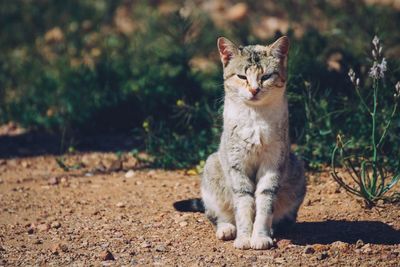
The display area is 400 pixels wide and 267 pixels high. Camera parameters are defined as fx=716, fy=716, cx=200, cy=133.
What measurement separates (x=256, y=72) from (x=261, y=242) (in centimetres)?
125

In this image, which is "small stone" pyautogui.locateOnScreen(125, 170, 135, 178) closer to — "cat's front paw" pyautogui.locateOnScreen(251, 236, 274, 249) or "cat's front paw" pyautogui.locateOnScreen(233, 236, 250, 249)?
"cat's front paw" pyautogui.locateOnScreen(233, 236, 250, 249)

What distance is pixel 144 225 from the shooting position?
591cm

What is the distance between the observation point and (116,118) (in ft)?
29.1

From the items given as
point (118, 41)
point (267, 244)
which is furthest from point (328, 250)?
point (118, 41)

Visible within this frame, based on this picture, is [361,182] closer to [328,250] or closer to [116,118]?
[328,250]

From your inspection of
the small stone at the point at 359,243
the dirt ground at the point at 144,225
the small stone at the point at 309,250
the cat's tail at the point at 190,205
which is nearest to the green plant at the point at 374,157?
the dirt ground at the point at 144,225

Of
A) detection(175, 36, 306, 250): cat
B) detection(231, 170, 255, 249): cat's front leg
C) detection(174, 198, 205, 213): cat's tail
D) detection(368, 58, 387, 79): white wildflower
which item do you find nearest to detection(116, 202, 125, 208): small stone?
detection(174, 198, 205, 213): cat's tail

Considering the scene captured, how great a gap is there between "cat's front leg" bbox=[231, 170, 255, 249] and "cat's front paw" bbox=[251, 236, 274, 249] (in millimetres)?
118

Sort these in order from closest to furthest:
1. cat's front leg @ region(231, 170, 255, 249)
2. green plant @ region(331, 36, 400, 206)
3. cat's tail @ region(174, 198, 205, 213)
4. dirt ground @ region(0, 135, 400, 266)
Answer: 1. dirt ground @ region(0, 135, 400, 266)
2. cat's front leg @ region(231, 170, 255, 249)
3. green plant @ region(331, 36, 400, 206)
4. cat's tail @ region(174, 198, 205, 213)

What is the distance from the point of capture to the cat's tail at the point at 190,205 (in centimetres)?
614

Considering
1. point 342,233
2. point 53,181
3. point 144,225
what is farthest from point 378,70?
point 53,181

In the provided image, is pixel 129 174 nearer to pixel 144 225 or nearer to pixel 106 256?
pixel 144 225

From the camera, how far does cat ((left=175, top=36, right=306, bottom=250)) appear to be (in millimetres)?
5266

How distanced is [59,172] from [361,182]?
3396 millimetres
